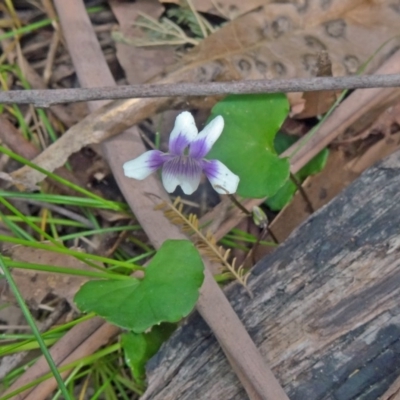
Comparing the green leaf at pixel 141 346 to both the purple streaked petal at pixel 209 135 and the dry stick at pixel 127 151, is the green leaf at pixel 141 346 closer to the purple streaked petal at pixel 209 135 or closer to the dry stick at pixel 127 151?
the dry stick at pixel 127 151

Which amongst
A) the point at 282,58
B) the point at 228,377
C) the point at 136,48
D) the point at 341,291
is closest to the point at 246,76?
the point at 282,58

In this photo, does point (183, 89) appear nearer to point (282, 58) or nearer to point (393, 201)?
point (282, 58)

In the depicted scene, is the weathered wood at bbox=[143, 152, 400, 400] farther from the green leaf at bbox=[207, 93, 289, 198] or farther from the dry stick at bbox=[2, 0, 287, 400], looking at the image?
the green leaf at bbox=[207, 93, 289, 198]

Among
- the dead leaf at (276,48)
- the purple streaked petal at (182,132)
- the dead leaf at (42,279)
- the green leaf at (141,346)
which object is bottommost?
the green leaf at (141,346)

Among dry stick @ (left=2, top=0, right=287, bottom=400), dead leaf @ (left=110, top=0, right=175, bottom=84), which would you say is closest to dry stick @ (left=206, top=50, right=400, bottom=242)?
dry stick @ (left=2, top=0, right=287, bottom=400)

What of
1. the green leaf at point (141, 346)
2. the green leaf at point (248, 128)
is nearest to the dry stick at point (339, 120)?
the green leaf at point (248, 128)
